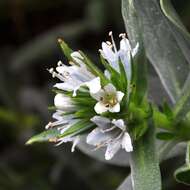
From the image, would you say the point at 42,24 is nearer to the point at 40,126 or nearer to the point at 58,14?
the point at 58,14

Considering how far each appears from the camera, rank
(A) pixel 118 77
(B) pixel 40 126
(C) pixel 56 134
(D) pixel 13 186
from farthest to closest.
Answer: (B) pixel 40 126, (D) pixel 13 186, (C) pixel 56 134, (A) pixel 118 77

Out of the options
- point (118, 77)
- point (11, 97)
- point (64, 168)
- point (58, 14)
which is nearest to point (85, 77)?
point (118, 77)

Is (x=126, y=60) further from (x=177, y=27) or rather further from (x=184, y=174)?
(x=184, y=174)

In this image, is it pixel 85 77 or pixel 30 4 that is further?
pixel 30 4

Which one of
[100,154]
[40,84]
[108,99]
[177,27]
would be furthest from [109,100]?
[40,84]

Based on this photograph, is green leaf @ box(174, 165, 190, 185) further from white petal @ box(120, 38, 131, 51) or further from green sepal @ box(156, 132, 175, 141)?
white petal @ box(120, 38, 131, 51)

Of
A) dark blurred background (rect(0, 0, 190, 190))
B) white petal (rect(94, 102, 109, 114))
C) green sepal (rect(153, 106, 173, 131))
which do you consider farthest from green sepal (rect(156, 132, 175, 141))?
dark blurred background (rect(0, 0, 190, 190))

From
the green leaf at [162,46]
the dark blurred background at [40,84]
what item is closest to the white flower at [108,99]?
the green leaf at [162,46]
